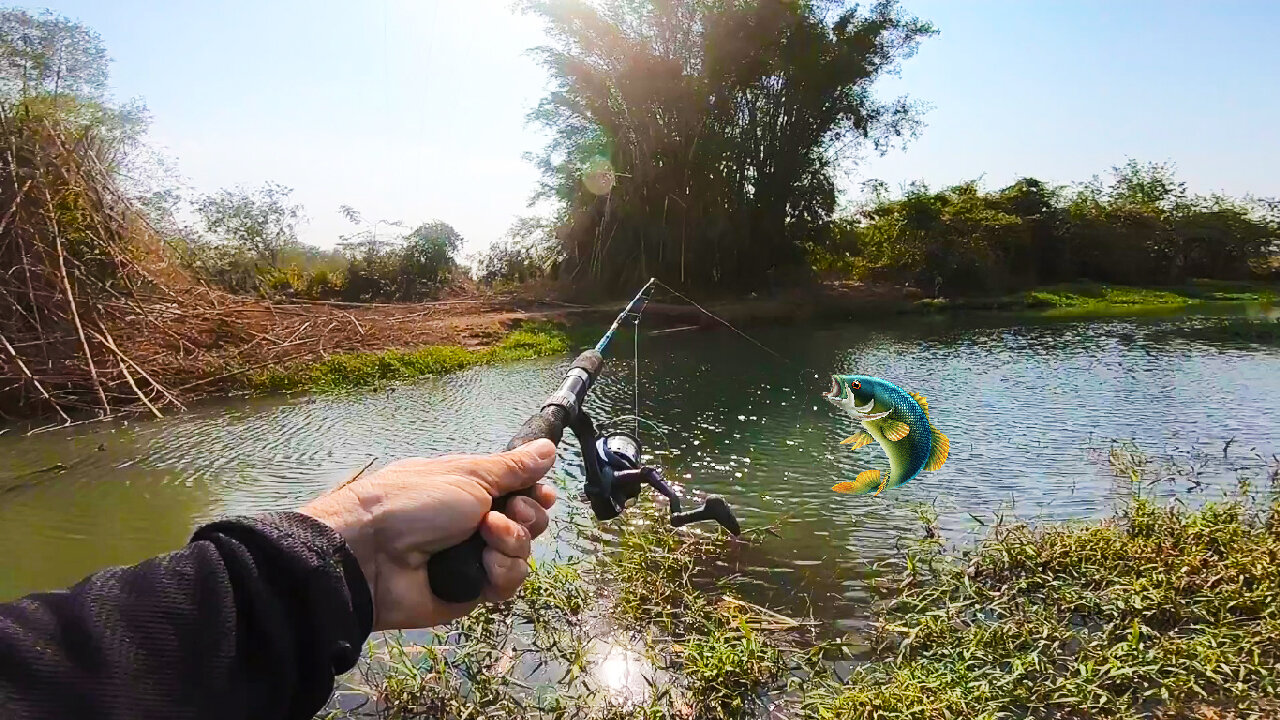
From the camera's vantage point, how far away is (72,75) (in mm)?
10984

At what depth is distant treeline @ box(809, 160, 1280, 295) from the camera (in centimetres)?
2845

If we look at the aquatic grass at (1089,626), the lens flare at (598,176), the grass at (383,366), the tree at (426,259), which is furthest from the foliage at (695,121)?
the aquatic grass at (1089,626)

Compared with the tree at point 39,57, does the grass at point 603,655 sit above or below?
below

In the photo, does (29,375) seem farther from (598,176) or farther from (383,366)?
(598,176)

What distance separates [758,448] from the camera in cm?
816

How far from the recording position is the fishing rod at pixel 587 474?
4.46ft

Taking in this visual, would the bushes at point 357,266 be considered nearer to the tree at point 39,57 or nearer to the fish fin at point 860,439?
the tree at point 39,57

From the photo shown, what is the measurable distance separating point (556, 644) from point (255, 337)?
33.3ft

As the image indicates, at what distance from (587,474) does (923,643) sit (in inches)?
100

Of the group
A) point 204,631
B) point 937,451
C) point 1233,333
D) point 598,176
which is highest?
point 598,176

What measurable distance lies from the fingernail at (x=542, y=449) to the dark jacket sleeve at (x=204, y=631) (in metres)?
0.46

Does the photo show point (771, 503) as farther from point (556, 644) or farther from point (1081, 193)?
point (1081, 193)

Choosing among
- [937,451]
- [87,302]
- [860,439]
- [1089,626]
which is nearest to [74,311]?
[87,302]

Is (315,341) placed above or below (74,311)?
below
